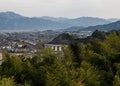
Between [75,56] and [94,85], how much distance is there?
12.4m

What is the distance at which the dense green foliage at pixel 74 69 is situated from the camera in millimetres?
42681

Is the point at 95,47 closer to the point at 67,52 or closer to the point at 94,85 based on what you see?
the point at 67,52

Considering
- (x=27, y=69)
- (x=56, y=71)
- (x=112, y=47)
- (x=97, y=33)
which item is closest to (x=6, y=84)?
(x=56, y=71)

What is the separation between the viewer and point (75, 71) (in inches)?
1773

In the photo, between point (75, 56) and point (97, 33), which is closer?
point (75, 56)

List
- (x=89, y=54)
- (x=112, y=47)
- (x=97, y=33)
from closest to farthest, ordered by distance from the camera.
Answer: (x=89, y=54), (x=112, y=47), (x=97, y=33)

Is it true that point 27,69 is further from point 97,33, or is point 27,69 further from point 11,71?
point 97,33

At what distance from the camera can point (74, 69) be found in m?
46.9

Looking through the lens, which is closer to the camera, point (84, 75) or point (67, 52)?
point (84, 75)

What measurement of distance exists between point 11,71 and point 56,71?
766 cm

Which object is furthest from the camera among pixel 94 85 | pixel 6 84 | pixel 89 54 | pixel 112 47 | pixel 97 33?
pixel 97 33

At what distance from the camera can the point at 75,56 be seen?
184 feet

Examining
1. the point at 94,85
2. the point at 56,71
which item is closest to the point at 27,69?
the point at 56,71

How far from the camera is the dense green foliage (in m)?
42.7
